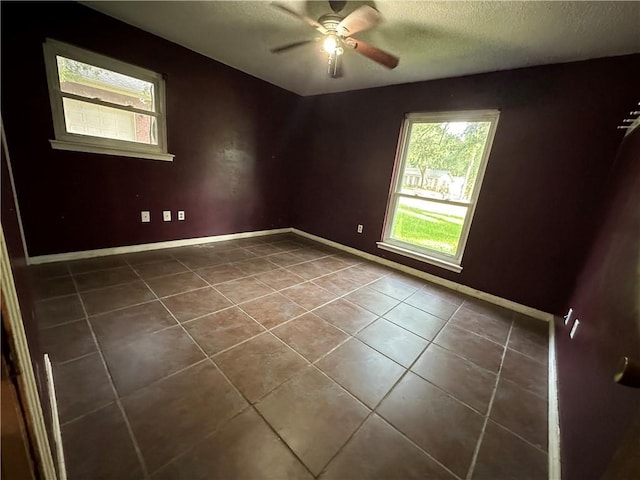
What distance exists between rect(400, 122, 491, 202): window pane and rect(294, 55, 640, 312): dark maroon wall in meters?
0.18

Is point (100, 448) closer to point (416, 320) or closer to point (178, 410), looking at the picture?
point (178, 410)

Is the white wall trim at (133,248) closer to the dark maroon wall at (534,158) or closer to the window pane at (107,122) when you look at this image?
the window pane at (107,122)

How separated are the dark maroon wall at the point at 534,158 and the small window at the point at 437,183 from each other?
10cm

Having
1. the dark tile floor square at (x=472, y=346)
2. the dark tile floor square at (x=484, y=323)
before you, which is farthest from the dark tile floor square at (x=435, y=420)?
the dark tile floor square at (x=484, y=323)

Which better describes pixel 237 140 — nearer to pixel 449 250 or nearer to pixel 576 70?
pixel 449 250

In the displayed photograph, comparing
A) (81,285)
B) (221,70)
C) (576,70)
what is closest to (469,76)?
(576,70)

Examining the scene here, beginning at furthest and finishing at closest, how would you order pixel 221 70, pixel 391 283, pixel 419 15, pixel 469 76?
pixel 221 70 → pixel 391 283 → pixel 469 76 → pixel 419 15

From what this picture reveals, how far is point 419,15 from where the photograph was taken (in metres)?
1.88

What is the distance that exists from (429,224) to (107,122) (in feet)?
12.3

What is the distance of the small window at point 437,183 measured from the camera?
2.82 metres

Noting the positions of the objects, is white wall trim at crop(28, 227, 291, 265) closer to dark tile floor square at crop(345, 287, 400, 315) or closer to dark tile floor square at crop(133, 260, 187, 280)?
dark tile floor square at crop(133, 260, 187, 280)

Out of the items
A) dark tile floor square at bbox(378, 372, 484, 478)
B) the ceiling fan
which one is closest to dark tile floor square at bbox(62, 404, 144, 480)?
dark tile floor square at bbox(378, 372, 484, 478)

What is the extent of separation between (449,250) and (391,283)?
826mm

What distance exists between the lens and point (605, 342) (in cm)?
109
